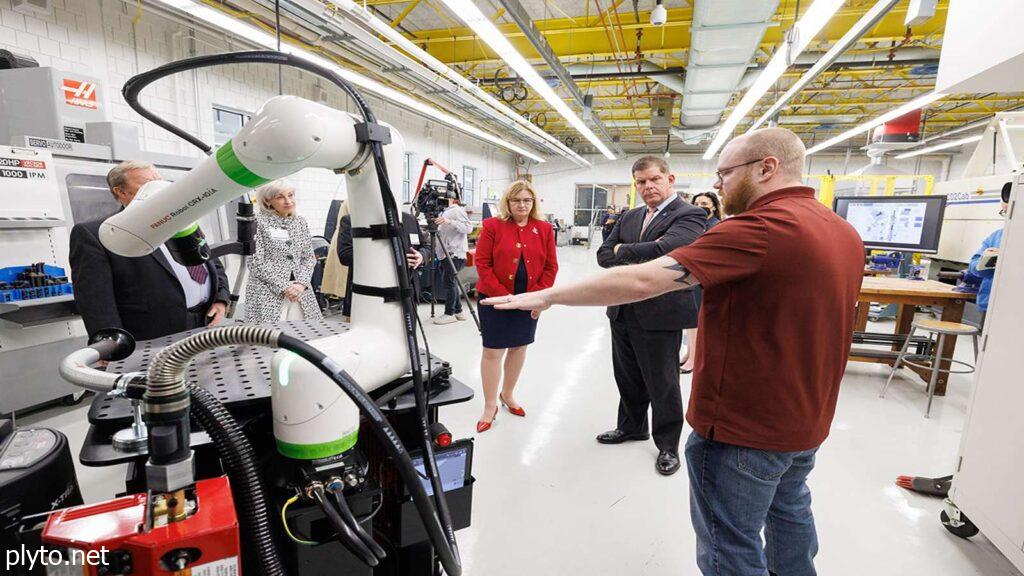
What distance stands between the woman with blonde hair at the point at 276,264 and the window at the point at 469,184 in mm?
10044

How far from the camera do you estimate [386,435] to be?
0.66m

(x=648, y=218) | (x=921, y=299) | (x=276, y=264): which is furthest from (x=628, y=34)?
(x=276, y=264)

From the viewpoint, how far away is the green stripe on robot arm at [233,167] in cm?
71

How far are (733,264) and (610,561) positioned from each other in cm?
125

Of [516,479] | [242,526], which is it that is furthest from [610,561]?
[242,526]

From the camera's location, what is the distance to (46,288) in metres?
2.54

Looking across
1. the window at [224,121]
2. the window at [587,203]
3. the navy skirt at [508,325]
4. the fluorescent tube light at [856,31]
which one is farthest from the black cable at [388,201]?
the window at [587,203]

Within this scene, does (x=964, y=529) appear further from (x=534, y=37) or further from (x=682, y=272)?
(x=534, y=37)

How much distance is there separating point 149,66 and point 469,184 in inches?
341

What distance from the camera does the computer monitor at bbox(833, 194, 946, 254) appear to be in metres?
4.44

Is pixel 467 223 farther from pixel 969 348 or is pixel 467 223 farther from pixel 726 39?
pixel 969 348

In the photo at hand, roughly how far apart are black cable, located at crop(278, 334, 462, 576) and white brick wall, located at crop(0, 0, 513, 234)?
409 centimetres

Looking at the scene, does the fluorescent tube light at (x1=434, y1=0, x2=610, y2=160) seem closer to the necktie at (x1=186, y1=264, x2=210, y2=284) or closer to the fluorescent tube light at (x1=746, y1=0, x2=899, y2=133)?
the fluorescent tube light at (x1=746, y1=0, x2=899, y2=133)

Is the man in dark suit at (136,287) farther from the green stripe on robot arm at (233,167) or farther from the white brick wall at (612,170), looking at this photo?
the white brick wall at (612,170)
